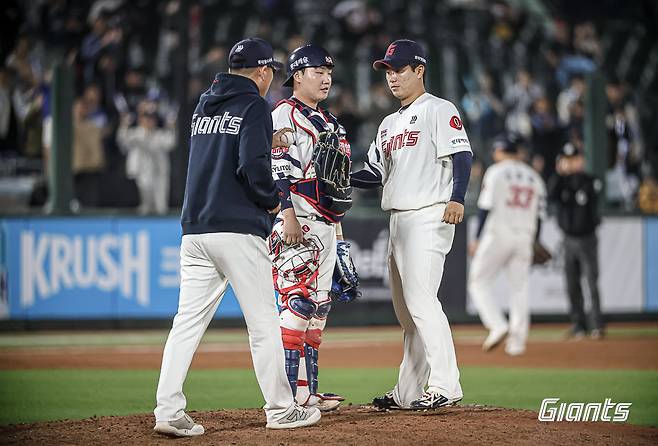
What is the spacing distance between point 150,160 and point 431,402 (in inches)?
363

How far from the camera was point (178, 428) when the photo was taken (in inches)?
243

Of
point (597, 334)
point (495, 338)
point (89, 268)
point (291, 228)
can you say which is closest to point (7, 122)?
point (89, 268)

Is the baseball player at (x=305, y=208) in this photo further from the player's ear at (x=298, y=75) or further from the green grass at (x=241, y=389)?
the green grass at (x=241, y=389)

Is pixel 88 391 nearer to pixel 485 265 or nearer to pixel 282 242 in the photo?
pixel 282 242

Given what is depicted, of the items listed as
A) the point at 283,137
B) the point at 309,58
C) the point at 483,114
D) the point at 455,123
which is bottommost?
the point at 283,137

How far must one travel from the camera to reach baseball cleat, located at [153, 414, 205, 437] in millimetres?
6137

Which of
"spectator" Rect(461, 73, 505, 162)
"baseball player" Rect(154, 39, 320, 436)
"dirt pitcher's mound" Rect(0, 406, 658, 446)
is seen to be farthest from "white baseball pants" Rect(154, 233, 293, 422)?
"spectator" Rect(461, 73, 505, 162)

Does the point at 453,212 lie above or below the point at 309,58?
below

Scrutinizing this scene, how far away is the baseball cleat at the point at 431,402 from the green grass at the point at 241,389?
123cm

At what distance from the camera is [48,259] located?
14797 millimetres

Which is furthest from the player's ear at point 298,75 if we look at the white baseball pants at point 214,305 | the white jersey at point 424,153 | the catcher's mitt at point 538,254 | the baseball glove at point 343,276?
the catcher's mitt at point 538,254

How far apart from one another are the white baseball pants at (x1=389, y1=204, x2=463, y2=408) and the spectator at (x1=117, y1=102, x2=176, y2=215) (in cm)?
841

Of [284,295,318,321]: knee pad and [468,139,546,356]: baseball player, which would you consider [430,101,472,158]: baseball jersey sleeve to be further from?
[468,139,546,356]: baseball player

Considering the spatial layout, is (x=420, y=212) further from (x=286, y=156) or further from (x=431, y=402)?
(x=431, y=402)
